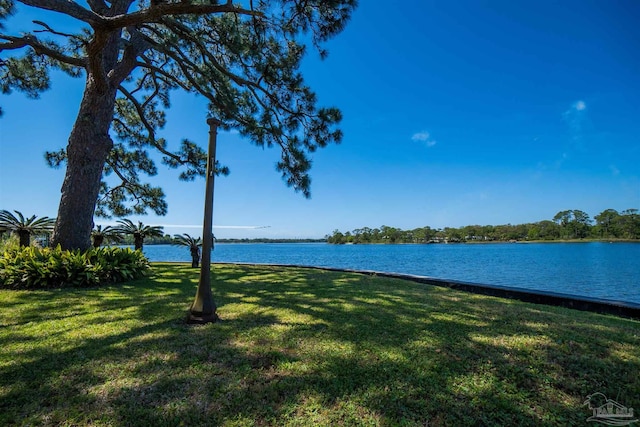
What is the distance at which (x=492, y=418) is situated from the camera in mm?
1593

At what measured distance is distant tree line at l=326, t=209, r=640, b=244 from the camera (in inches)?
2080

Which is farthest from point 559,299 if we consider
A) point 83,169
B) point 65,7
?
point 83,169

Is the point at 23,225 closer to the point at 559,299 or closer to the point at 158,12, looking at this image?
the point at 158,12

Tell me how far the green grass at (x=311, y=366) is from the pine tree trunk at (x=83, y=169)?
2747 millimetres

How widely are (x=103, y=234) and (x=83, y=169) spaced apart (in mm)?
3790

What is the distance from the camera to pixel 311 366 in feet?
6.95

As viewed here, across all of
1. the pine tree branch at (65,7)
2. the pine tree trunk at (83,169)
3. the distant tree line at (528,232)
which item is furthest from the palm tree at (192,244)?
the distant tree line at (528,232)

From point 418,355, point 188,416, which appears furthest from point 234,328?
point 418,355

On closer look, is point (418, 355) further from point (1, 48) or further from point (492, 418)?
point (1, 48)

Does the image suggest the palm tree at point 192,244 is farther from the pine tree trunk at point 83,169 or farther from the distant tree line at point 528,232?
the distant tree line at point 528,232

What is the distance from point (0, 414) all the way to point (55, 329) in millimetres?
1681

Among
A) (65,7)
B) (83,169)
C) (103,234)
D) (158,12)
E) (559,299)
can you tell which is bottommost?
(559,299)

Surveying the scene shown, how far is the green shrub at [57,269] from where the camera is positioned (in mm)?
4926

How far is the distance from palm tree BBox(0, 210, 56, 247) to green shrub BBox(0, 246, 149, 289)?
155 cm
